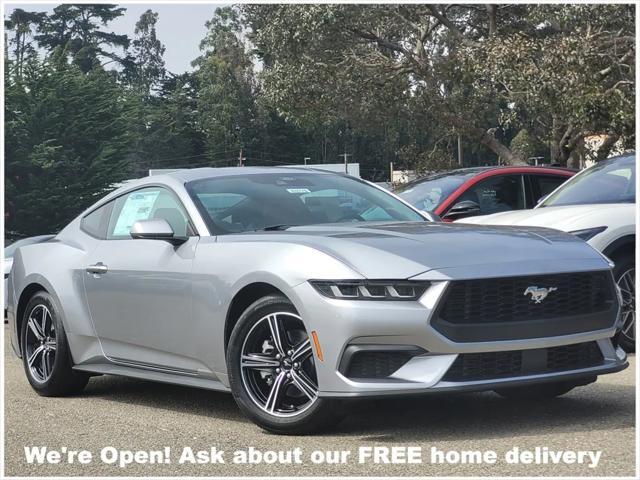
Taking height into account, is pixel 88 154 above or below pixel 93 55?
below

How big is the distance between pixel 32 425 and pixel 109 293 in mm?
1008

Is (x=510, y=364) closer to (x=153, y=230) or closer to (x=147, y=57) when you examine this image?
(x=153, y=230)

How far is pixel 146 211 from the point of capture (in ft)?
25.2

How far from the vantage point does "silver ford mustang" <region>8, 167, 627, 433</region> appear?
564cm

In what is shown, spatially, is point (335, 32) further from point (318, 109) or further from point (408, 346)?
point (408, 346)

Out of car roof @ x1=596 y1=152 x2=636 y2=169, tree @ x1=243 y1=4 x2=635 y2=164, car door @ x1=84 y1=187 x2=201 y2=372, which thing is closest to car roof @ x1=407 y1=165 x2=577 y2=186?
car roof @ x1=596 y1=152 x2=636 y2=169

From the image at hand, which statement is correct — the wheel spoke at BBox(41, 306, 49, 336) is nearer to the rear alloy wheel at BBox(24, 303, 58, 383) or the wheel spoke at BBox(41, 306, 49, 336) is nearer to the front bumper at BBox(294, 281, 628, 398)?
the rear alloy wheel at BBox(24, 303, 58, 383)

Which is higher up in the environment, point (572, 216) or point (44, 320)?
point (572, 216)

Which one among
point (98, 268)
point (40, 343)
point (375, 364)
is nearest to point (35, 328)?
point (40, 343)

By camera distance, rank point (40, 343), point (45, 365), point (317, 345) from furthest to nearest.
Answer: point (40, 343), point (45, 365), point (317, 345)

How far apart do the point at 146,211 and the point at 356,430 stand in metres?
2.38

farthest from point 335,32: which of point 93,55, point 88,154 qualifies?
point 93,55

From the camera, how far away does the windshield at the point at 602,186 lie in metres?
9.98

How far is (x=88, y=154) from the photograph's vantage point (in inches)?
2534
